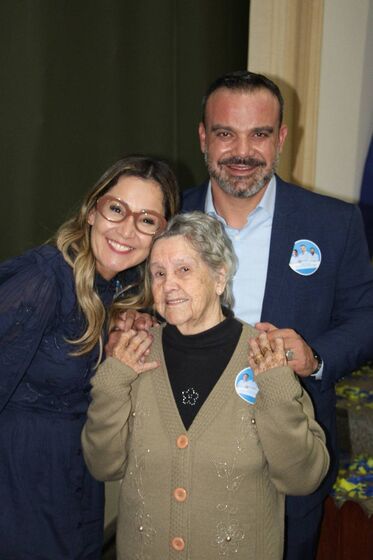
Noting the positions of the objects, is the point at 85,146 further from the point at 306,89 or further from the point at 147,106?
the point at 306,89

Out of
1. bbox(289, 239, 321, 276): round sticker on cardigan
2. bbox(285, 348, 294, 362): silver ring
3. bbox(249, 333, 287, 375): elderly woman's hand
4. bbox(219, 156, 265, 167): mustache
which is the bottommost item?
bbox(285, 348, 294, 362): silver ring

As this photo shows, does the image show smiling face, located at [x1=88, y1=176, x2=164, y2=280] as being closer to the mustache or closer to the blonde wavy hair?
the blonde wavy hair

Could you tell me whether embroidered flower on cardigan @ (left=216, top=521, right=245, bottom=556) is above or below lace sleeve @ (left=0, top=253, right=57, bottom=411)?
below

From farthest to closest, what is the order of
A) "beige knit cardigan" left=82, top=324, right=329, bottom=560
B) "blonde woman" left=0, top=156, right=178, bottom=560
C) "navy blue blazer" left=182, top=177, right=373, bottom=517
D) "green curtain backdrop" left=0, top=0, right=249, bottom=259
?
"green curtain backdrop" left=0, top=0, right=249, bottom=259 < "navy blue blazer" left=182, top=177, right=373, bottom=517 < "blonde woman" left=0, top=156, right=178, bottom=560 < "beige knit cardigan" left=82, top=324, right=329, bottom=560

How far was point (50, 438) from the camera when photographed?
1861 millimetres

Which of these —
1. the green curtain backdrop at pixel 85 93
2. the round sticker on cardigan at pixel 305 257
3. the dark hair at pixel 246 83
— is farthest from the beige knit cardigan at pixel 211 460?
the green curtain backdrop at pixel 85 93

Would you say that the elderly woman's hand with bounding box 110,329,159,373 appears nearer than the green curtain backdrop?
Yes

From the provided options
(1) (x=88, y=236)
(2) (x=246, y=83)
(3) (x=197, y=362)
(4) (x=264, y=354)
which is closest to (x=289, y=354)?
(4) (x=264, y=354)

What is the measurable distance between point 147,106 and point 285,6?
3.88 feet

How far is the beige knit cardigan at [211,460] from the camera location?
1592mm

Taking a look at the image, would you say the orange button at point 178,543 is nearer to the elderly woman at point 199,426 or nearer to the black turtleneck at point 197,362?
the elderly woman at point 199,426

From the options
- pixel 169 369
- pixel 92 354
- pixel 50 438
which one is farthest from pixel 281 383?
pixel 50 438

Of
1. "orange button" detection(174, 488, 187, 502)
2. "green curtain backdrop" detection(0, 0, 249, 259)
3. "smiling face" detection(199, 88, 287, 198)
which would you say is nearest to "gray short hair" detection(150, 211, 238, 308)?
"smiling face" detection(199, 88, 287, 198)

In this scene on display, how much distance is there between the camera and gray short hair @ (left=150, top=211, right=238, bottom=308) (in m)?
1.72
